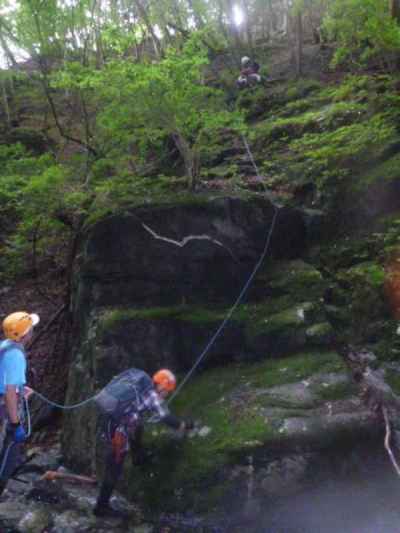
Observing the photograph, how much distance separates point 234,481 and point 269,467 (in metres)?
0.41

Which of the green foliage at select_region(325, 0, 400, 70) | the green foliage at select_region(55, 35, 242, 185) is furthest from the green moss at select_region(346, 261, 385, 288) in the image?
the green foliage at select_region(325, 0, 400, 70)

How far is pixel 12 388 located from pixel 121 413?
3.81ft

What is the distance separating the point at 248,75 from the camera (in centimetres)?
1612

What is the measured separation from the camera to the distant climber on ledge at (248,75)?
52.6 feet

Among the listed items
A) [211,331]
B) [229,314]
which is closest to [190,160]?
[229,314]

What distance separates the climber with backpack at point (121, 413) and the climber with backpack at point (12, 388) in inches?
32.3

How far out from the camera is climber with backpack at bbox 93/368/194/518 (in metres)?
5.11

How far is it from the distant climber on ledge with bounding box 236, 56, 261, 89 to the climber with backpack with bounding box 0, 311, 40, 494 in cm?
1340

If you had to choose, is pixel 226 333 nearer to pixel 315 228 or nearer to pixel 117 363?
pixel 117 363

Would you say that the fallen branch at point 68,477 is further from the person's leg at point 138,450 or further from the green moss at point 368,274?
the green moss at point 368,274

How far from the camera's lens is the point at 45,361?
9203 mm

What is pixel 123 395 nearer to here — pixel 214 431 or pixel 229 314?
pixel 214 431

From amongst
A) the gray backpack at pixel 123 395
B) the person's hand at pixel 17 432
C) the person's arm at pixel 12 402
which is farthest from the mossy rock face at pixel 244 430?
the person's arm at pixel 12 402

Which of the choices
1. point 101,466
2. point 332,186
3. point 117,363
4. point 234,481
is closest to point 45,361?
point 117,363
